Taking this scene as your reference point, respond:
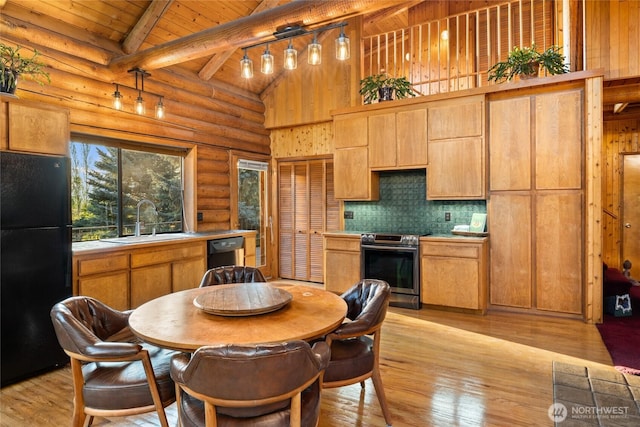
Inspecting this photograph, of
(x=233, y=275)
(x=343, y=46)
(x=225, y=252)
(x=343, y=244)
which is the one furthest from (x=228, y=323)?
(x=343, y=244)

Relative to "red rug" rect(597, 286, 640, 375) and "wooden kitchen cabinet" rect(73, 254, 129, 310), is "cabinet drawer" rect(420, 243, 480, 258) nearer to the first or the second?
"red rug" rect(597, 286, 640, 375)

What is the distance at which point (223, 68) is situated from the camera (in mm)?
5594

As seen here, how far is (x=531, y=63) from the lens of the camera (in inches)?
169

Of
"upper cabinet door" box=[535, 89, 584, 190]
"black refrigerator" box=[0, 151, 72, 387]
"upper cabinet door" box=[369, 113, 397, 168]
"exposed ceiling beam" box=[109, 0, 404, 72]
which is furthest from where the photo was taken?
"upper cabinet door" box=[369, 113, 397, 168]

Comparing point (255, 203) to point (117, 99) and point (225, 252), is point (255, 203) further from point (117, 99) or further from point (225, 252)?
point (117, 99)

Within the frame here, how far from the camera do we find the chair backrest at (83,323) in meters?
1.81

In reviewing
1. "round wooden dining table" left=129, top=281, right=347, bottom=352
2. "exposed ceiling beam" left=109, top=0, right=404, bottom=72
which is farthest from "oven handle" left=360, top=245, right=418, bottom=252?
"exposed ceiling beam" left=109, top=0, right=404, bottom=72

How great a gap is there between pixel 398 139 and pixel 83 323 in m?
4.22

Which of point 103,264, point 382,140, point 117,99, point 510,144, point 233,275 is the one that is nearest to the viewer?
point 233,275

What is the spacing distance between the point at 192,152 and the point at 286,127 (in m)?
1.92

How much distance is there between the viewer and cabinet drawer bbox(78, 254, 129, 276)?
130 inches

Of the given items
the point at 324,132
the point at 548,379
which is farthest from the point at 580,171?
the point at 324,132

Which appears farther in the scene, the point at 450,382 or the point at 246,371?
the point at 450,382

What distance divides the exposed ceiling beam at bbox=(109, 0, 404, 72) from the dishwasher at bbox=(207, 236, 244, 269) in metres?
2.25
